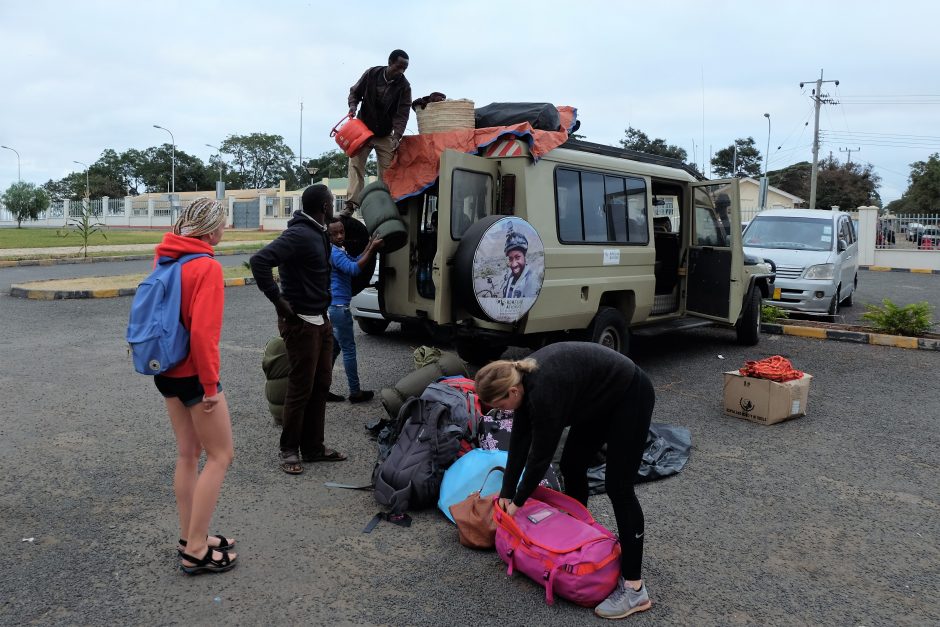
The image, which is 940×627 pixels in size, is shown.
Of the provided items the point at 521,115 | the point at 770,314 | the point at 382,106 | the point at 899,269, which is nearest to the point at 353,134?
the point at 382,106

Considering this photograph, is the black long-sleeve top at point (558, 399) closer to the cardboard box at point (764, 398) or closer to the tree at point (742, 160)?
the cardboard box at point (764, 398)

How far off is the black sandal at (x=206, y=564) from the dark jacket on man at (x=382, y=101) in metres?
4.37

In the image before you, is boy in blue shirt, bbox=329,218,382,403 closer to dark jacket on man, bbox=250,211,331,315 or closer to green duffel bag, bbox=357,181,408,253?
green duffel bag, bbox=357,181,408,253

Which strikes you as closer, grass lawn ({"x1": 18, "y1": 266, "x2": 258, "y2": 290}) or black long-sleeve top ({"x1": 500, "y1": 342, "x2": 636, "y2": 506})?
black long-sleeve top ({"x1": 500, "y1": 342, "x2": 636, "y2": 506})

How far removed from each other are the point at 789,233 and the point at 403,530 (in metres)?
11.5

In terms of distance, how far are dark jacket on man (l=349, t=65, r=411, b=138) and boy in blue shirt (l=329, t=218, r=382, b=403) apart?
1.10 m

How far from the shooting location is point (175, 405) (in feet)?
11.6

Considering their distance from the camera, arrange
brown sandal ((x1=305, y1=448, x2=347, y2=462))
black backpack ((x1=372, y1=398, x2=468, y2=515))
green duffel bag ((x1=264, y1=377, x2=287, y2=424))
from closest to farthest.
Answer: black backpack ((x1=372, y1=398, x2=468, y2=515)) → brown sandal ((x1=305, y1=448, x2=347, y2=462)) → green duffel bag ((x1=264, y1=377, x2=287, y2=424))

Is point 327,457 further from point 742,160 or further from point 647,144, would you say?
point 742,160

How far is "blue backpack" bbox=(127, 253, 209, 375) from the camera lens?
336 cm

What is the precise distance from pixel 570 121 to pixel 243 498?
492 cm

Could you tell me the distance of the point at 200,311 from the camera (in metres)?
3.39

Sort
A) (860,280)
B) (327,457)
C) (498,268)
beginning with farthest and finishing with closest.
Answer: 1. (860,280)
2. (498,268)
3. (327,457)

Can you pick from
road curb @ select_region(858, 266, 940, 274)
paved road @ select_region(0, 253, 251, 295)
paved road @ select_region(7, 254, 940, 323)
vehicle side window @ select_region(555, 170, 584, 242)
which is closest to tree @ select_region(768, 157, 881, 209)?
road curb @ select_region(858, 266, 940, 274)
